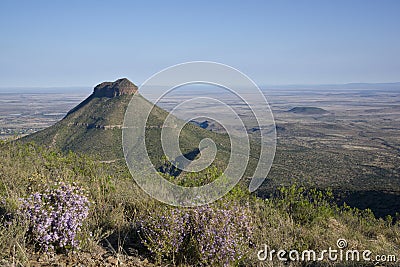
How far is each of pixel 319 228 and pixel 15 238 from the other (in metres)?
4.46

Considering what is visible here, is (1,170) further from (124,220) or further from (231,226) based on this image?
(231,226)

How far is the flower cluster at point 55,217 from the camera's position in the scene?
400 cm

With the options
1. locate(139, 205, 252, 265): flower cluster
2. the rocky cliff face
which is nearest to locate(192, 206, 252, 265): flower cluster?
locate(139, 205, 252, 265): flower cluster

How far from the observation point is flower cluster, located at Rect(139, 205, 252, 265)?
427cm

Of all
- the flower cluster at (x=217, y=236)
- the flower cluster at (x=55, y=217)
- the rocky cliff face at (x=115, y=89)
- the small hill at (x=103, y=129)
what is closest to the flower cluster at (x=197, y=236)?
the flower cluster at (x=217, y=236)

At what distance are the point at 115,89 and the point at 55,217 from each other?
50558mm

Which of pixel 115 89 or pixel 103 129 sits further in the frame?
pixel 115 89

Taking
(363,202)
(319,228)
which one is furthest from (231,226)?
(363,202)

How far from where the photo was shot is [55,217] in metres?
4.08

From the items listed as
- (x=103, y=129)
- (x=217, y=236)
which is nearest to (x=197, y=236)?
(x=217, y=236)

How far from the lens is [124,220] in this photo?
5.47 meters

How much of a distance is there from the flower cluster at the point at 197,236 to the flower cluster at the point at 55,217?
82 centimetres

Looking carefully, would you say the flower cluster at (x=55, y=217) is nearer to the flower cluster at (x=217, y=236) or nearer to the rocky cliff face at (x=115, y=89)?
the flower cluster at (x=217, y=236)

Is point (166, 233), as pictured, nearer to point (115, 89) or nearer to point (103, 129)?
point (103, 129)
